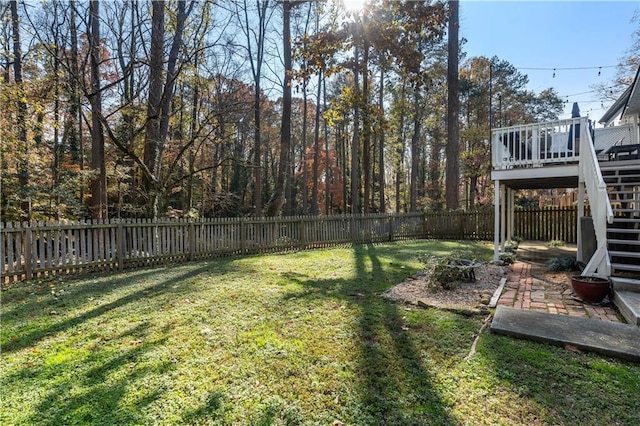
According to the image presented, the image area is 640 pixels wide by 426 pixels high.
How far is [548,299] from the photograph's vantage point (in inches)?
170

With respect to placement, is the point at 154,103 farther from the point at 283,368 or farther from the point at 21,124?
A: the point at 283,368

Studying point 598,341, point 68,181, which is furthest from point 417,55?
point 68,181

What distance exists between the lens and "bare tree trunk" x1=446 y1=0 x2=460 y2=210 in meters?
12.2

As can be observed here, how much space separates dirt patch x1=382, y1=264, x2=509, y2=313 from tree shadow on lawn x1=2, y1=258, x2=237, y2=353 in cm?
334

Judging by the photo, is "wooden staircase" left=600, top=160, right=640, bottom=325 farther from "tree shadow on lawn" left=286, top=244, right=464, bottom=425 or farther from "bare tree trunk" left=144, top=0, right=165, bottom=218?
"bare tree trunk" left=144, top=0, right=165, bottom=218

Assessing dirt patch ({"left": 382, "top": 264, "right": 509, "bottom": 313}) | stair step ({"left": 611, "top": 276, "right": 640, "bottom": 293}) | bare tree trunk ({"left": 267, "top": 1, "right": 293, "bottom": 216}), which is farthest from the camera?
bare tree trunk ({"left": 267, "top": 1, "right": 293, "bottom": 216})

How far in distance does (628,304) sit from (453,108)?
1048 centimetres

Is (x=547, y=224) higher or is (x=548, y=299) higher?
(x=547, y=224)

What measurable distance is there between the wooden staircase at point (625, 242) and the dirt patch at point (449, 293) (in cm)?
138

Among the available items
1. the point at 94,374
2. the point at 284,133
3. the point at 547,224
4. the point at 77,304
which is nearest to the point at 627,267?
the point at 94,374

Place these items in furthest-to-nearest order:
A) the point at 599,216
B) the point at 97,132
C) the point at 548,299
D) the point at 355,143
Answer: the point at 355,143 < the point at 97,132 < the point at 599,216 < the point at 548,299

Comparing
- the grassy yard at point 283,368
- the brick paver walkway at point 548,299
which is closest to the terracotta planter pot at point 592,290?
the brick paver walkway at point 548,299

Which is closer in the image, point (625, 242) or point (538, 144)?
point (625, 242)

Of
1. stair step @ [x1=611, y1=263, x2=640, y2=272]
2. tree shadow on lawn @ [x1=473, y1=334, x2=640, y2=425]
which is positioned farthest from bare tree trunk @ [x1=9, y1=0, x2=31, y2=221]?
stair step @ [x1=611, y1=263, x2=640, y2=272]
